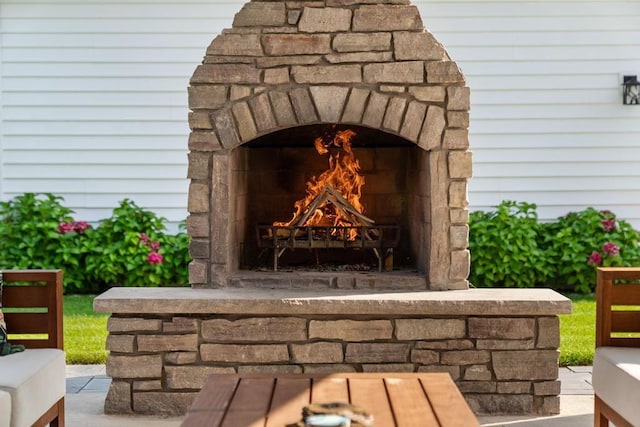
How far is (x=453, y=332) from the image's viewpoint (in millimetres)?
4746

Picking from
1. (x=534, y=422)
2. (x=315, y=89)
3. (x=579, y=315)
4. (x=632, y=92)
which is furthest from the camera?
(x=632, y=92)

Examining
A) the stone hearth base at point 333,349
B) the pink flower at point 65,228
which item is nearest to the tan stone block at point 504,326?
the stone hearth base at point 333,349

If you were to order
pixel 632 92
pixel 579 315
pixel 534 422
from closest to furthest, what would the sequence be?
pixel 534 422 → pixel 579 315 → pixel 632 92

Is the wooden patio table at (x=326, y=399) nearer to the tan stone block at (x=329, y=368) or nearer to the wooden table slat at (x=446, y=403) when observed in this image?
the wooden table slat at (x=446, y=403)

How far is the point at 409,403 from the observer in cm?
326

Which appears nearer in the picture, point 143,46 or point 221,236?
point 221,236

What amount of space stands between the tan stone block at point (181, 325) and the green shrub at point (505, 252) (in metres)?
3.59

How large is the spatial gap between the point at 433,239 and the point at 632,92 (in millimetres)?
3849

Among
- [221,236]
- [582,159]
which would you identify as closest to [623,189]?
[582,159]

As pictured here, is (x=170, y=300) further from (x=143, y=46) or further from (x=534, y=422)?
(x=143, y=46)

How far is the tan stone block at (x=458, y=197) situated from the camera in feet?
16.3

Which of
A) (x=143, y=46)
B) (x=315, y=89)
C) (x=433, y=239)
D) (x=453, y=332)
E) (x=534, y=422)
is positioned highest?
(x=143, y=46)

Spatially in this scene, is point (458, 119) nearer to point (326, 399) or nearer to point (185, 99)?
point (326, 399)

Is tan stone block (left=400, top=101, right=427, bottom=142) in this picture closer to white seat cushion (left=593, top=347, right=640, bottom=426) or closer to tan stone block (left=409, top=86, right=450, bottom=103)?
tan stone block (left=409, top=86, right=450, bottom=103)
